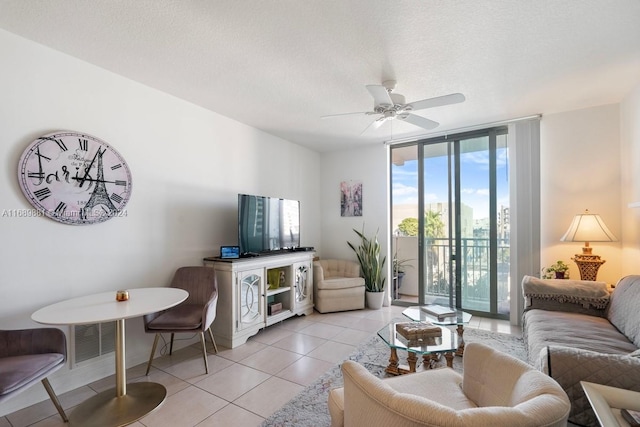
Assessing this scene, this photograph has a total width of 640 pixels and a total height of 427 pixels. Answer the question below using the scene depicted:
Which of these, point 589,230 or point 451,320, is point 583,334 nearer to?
point 451,320

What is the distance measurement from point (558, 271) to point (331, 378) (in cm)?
273

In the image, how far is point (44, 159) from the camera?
7.07 feet

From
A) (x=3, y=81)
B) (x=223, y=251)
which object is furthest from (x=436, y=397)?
(x=3, y=81)

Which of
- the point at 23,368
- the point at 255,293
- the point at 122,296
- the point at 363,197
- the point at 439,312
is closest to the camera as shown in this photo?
the point at 23,368

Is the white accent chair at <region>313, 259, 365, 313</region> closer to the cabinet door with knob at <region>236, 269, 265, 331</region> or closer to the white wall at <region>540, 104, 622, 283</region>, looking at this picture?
the cabinet door with knob at <region>236, 269, 265, 331</region>

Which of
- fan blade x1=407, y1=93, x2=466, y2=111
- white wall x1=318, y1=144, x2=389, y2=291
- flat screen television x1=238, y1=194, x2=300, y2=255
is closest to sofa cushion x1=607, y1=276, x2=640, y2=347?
fan blade x1=407, y1=93, x2=466, y2=111

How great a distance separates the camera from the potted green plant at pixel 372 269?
14.6 ft

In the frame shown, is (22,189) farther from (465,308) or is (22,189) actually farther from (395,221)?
(465,308)

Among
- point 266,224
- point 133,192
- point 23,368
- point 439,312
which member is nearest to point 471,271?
point 439,312

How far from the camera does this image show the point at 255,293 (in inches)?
131

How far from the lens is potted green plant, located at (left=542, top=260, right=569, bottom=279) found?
314 cm

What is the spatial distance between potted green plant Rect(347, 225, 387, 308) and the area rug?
1.19 meters

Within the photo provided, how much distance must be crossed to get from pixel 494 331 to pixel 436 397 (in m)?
2.58

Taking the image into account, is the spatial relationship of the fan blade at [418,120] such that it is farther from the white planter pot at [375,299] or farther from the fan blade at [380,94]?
the white planter pot at [375,299]
